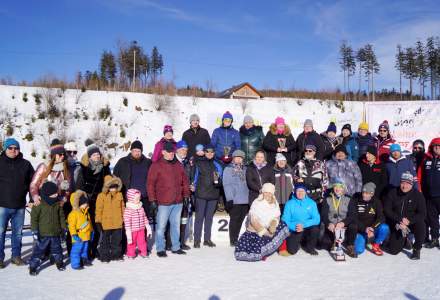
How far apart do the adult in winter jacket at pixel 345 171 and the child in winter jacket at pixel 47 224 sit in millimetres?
4189

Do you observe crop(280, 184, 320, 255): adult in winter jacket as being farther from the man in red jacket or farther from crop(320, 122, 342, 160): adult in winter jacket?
the man in red jacket

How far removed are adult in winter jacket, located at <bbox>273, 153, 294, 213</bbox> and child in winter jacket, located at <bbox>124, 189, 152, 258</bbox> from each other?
215cm

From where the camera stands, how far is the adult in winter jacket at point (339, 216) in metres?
5.32

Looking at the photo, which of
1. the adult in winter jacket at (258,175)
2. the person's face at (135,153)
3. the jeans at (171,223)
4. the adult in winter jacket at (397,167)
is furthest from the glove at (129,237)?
the adult in winter jacket at (397,167)

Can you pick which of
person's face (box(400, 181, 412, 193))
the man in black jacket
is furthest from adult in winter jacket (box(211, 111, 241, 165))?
the man in black jacket

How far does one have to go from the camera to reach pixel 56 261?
15.0ft

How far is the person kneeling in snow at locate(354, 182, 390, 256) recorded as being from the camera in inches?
217

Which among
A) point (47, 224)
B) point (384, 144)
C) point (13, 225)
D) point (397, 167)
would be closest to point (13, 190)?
point (13, 225)

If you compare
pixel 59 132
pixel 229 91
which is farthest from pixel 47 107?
pixel 229 91

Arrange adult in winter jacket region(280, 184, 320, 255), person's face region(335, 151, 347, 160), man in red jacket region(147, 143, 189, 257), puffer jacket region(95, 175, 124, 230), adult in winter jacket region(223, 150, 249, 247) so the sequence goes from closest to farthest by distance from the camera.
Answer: puffer jacket region(95, 175, 124, 230) < man in red jacket region(147, 143, 189, 257) < adult in winter jacket region(280, 184, 320, 255) < adult in winter jacket region(223, 150, 249, 247) < person's face region(335, 151, 347, 160)

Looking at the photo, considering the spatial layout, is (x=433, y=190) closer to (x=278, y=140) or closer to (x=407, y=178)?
(x=407, y=178)

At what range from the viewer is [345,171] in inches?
231

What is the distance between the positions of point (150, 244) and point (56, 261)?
69.0 inches

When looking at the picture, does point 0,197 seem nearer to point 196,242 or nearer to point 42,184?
point 42,184
